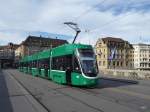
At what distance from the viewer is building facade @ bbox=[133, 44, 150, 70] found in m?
172

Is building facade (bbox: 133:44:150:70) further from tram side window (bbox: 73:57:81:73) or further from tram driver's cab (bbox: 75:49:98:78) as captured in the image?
tram side window (bbox: 73:57:81:73)

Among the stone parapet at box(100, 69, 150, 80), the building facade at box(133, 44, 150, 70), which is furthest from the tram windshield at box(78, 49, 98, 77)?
the building facade at box(133, 44, 150, 70)

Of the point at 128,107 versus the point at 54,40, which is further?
the point at 54,40

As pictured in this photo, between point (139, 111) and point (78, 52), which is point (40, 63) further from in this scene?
point (139, 111)

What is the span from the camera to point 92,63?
21469 mm

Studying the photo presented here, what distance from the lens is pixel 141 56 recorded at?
174 metres

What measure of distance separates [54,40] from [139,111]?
534 feet

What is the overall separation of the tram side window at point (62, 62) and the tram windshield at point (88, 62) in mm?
1396

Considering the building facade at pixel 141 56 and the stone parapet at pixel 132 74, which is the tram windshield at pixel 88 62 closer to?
the stone parapet at pixel 132 74

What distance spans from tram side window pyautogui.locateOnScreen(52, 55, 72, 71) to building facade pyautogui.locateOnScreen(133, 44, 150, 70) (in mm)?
146649

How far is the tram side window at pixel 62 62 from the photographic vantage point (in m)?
23.0

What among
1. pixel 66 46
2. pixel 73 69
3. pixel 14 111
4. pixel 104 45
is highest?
pixel 104 45

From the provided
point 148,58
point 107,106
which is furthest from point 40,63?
point 148,58

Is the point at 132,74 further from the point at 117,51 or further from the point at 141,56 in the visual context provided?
the point at 141,56
